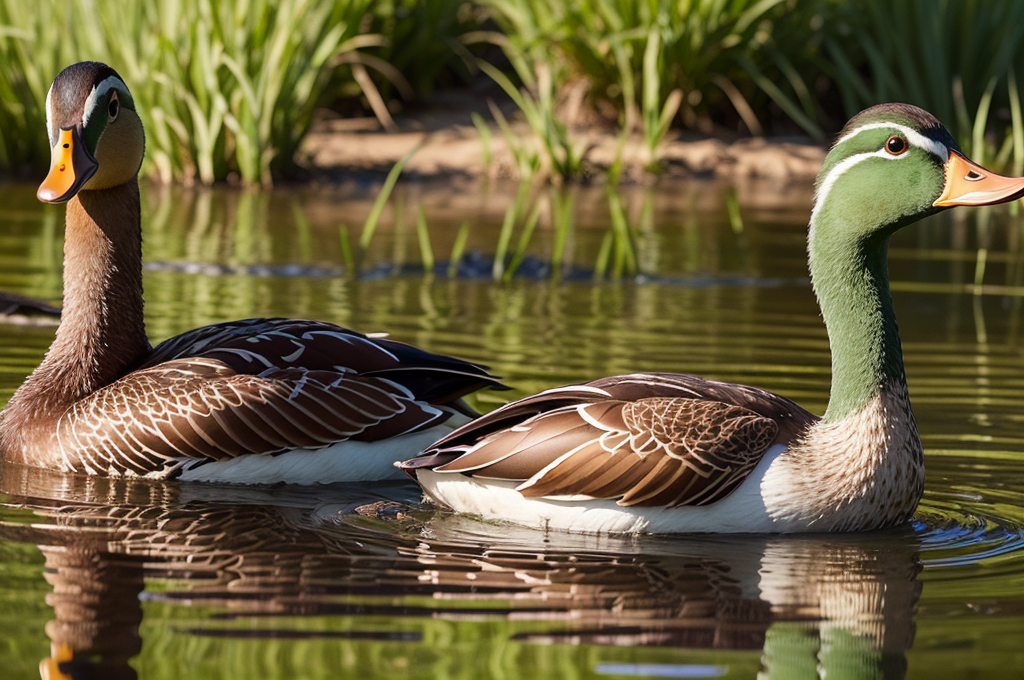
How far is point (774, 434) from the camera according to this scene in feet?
20.4

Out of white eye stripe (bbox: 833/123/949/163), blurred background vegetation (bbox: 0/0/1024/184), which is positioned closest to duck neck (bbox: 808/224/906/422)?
white eye stripe (bbox: 833/123/949/163)

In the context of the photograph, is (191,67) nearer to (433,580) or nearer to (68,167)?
(68,167)

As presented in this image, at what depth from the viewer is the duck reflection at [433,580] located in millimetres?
4957

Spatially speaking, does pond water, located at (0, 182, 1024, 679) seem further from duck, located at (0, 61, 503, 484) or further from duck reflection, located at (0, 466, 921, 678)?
duck, located at (0, 61, 503, 484)

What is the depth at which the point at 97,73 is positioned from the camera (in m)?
7.41

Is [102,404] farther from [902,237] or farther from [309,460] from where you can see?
[902,237]

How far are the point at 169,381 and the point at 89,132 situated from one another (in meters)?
1.24

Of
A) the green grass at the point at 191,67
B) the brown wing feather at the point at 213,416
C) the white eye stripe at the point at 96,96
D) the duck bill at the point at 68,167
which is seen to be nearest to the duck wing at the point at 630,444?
the brown wing feather at the point at 213,416

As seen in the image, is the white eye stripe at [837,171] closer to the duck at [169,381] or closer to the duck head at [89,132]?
the duck at [169,381]

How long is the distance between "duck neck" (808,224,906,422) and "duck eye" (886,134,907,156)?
0.35m

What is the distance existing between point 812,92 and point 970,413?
40.4 ft

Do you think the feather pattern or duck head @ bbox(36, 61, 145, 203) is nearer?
the feather pattern

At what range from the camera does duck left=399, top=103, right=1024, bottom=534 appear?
20.1 ft

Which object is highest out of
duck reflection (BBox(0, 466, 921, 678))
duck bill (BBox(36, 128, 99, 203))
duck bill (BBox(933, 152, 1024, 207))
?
duck bill (BBox(933, 152, 1024, 207))
